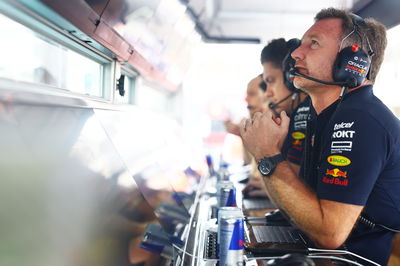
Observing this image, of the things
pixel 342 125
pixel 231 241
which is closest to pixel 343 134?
pixel 342 125

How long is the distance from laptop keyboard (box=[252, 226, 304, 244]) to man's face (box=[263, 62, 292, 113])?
137 centimetres

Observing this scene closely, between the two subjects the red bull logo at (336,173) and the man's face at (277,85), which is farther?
the man's face at (277,85)

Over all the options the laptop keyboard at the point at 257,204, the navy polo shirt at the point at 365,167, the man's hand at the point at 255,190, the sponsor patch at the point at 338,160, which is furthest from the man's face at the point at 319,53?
the man's hand at the point at 255,190

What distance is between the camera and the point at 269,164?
1.35 meters

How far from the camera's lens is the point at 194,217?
6.04 ft

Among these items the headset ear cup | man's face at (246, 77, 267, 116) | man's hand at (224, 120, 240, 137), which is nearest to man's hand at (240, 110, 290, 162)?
the headset ear cup

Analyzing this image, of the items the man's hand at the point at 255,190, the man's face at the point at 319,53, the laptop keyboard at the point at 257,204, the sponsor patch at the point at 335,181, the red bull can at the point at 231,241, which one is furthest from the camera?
the man's hand at the point at 255,190

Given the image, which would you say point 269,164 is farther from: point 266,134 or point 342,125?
point 342,125

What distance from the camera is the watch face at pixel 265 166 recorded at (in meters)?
1.34

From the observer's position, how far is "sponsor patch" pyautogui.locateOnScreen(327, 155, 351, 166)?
1174 millimetres

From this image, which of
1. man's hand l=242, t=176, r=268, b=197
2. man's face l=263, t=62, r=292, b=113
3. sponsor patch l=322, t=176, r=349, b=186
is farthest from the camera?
man's face l=263, t=62, r=292, b=113

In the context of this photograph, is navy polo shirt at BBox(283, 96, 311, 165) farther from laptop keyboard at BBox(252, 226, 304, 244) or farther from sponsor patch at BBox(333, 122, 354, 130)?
sponsor patch at BBox(333, 122, 354, 130)

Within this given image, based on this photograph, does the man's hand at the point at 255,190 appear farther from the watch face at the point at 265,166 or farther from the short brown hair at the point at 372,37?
the short brown hair at the point at 372,37

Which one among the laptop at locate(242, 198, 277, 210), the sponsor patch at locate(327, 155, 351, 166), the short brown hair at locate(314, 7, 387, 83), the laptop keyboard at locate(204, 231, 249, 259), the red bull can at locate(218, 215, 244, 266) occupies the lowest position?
the laptop at locate(242, 198, 277, 210)
